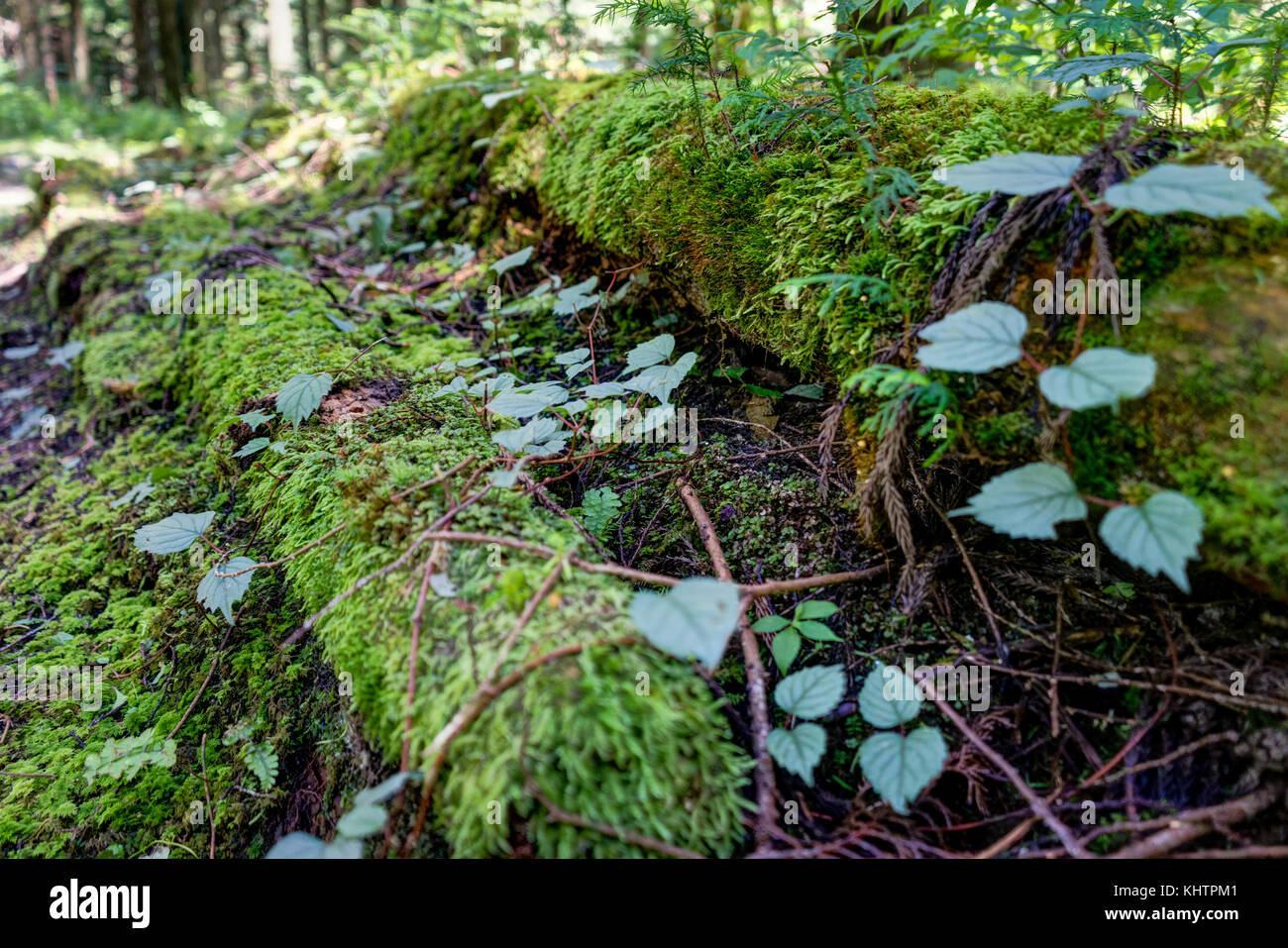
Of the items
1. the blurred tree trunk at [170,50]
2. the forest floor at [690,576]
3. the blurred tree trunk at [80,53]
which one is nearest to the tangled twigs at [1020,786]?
the forest floor at [690,576]

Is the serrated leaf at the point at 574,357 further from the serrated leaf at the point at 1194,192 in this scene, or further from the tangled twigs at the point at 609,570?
the serrated leaf at the point at 1194,192

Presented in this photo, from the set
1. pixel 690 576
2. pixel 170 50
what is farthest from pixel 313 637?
pixel 170 50

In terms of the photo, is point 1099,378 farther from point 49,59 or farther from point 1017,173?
point 49,59

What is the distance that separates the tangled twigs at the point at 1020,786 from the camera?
136 cm

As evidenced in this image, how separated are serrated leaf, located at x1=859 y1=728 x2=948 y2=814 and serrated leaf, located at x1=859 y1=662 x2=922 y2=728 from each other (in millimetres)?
63

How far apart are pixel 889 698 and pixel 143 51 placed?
775 inches

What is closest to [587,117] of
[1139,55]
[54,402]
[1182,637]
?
[1139,55]

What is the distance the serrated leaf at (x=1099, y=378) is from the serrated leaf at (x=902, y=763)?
78 cm

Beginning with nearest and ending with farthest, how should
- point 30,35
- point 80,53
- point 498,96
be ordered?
point 498,96 < point 30,35 < point 80,53

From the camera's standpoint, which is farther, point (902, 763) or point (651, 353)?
point (651, 353)

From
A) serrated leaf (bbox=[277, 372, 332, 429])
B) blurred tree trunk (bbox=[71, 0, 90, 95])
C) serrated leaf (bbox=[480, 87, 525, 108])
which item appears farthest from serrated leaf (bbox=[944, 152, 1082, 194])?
blurred tree trunk (bbox=[71, 0, 90, 95])

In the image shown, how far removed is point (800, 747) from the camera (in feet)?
4.72

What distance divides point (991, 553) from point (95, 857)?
2663 mm
